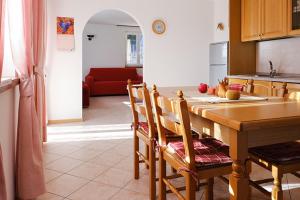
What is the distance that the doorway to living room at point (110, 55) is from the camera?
30.7 ft

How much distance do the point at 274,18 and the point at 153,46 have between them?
2.45m

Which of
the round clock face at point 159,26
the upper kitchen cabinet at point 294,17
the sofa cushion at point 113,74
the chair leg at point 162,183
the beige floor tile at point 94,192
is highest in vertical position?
the round clock face at point 159,26

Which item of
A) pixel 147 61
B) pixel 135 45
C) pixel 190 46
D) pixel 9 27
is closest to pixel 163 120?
pixel 9 27

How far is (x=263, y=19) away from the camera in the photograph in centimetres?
429

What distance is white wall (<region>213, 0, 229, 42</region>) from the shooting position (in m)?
5.71

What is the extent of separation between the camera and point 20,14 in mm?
2062

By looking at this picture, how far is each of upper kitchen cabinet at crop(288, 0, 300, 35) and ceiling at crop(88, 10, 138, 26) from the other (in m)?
5.25

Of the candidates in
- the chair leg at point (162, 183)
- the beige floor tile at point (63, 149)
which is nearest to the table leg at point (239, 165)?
the chair leg at point (162, 183)

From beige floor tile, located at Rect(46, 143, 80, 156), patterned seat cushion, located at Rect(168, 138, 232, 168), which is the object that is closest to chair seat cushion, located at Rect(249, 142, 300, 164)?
patterned seat cushion, located at Rect(168, 138, 232, 168)

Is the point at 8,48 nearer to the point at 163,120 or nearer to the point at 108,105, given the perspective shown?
the point at 163,120

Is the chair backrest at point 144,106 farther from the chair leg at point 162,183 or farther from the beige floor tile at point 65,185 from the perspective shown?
the beige floor tile at point 65,185

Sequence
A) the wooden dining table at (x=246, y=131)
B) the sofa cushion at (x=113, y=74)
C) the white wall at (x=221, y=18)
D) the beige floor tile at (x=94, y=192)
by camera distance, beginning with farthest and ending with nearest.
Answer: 1. the sofa cushion at (x=113, y=74)
2. the white wall at (x=221, y=18)
3. the beige floor tile at (x=94, y=192)
4. the wooden dining table at (x=246, y=131)

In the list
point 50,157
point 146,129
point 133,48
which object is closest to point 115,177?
point 146,129

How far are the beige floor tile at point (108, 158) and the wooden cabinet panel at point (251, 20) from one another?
283 centimetres
